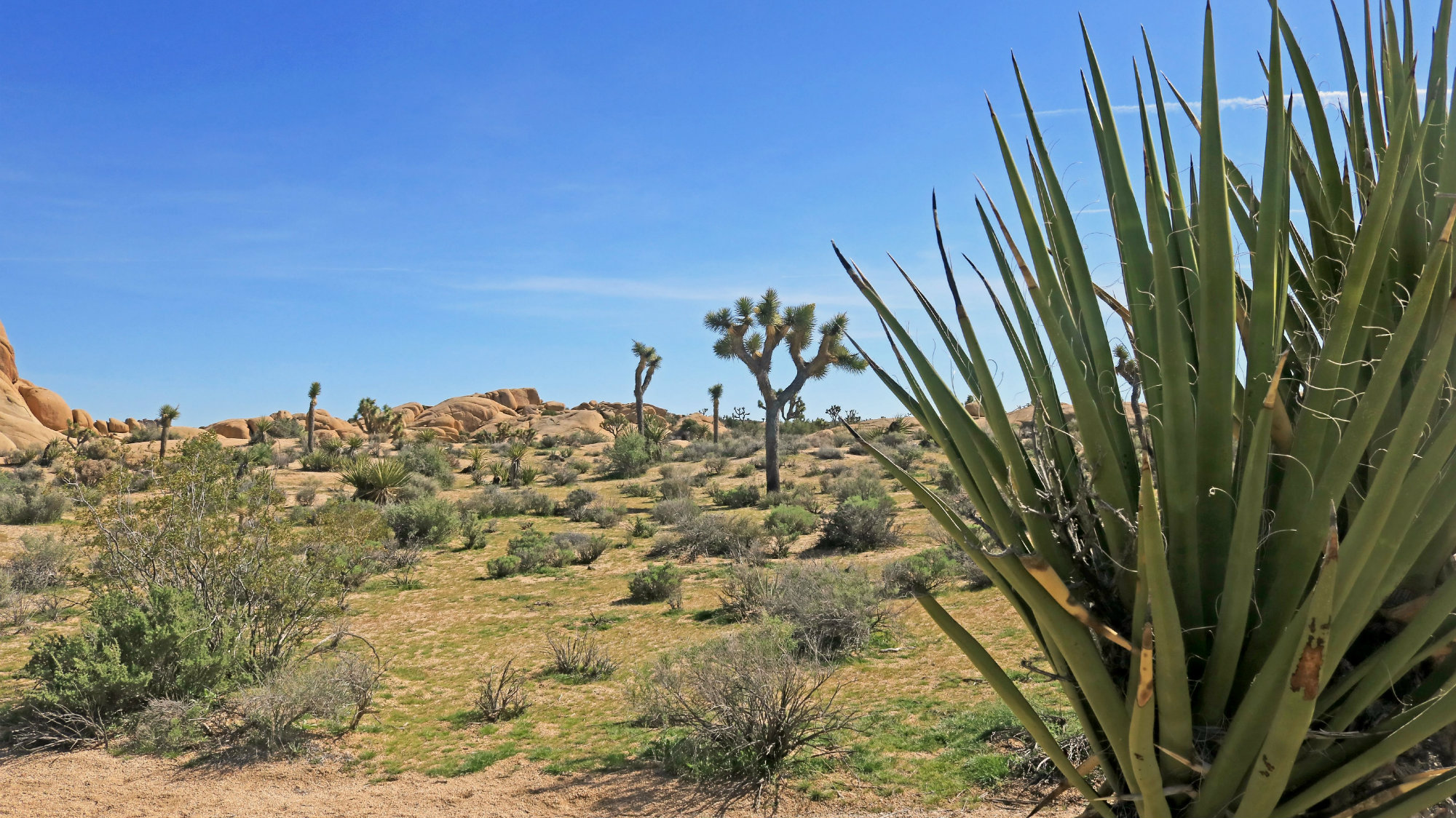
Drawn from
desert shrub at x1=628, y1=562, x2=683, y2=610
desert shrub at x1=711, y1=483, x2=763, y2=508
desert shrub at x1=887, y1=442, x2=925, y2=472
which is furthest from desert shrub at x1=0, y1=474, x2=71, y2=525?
desert shrub at x1=887, y1=442, x2=925, y2=472

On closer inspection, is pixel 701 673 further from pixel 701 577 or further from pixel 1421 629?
pixel 701 577

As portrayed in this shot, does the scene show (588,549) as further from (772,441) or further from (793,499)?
(772,441)

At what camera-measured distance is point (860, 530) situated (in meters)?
15.4

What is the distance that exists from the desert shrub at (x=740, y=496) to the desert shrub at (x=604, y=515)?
9.35ft

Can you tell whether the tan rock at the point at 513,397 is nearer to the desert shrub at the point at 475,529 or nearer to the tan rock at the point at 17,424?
the tan rock at the point at 17,424

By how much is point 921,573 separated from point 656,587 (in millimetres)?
3873

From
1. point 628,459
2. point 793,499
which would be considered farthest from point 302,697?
point 628,459

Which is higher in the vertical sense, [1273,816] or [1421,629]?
[1421,629]

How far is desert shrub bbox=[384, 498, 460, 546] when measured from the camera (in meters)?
17.7

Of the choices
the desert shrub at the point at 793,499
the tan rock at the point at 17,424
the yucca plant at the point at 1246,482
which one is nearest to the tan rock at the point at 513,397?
the tan rock at the point at 17,424

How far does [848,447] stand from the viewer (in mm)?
36281

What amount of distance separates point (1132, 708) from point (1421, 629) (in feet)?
1.71

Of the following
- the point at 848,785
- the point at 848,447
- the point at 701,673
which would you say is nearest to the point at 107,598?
the point at 701,673

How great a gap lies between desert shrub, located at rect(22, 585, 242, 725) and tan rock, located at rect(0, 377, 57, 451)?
133 ft
